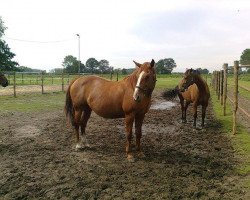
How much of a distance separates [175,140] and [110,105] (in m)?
2.03

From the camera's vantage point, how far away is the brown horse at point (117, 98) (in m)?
5.67

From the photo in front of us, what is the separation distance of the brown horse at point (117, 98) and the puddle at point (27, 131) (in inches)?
61.9

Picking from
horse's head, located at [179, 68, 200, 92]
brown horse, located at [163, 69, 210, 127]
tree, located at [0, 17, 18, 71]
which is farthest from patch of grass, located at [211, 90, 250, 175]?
tree, located at [0, 17, 18, 71]

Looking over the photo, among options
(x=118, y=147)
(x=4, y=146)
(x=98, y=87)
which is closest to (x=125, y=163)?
(x=118, y=147)

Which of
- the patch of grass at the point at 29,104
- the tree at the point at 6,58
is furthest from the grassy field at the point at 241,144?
the tree at the point at 6,58

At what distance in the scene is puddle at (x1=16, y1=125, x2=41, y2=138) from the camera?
317 inches

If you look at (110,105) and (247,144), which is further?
(247,144)

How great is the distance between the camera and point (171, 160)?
229 inches

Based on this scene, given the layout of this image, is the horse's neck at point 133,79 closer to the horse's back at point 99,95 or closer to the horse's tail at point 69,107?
the horse's back at point 99,95

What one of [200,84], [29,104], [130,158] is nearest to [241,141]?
[200,84]

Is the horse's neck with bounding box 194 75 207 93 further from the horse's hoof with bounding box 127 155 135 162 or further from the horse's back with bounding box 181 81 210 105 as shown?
the horse's hoof with bounding box 127 155 135 162

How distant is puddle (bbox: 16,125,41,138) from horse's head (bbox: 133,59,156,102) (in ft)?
12.1

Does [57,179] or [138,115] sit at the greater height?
[138,115]

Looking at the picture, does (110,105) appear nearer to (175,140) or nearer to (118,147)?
(118,147)
